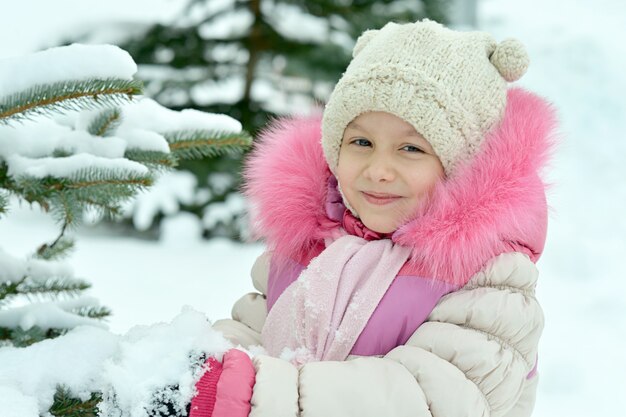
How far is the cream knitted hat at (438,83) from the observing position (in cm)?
159

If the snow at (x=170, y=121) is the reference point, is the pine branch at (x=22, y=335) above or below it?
below

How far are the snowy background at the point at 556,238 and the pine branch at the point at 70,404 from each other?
3.46ft

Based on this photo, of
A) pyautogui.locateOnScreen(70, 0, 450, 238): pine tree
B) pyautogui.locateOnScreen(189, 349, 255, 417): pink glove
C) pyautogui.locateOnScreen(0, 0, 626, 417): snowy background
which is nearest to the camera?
pyautogui.locateOnScreen(189, 349, 255, 417): pink glove

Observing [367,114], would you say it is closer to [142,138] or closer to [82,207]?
[142,138]

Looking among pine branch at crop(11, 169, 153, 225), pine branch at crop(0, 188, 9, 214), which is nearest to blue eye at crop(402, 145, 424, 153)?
pine branch at crop(11, 169, 153, 225)

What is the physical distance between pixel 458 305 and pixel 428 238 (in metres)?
0.15

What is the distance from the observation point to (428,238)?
5.10 feet

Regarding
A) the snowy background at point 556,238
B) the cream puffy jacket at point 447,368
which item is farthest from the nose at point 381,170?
the snowy background at point 556,238

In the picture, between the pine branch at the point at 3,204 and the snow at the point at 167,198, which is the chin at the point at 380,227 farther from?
A: the snow at the point at 167,198

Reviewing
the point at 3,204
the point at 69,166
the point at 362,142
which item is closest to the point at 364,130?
the point at 362,142

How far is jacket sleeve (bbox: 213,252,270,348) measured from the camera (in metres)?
1.84

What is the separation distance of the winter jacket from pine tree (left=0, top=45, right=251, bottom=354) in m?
0.34

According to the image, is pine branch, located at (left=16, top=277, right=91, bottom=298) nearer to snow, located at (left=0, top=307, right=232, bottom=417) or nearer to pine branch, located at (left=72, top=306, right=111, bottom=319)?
pine branch, located at (left=72, top=306, right=111, bottom=319)

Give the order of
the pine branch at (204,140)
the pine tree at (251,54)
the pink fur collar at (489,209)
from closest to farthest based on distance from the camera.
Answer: the pink fur collar at (489,209), the pine branch at (204,140), the pine tree at (251,54)
